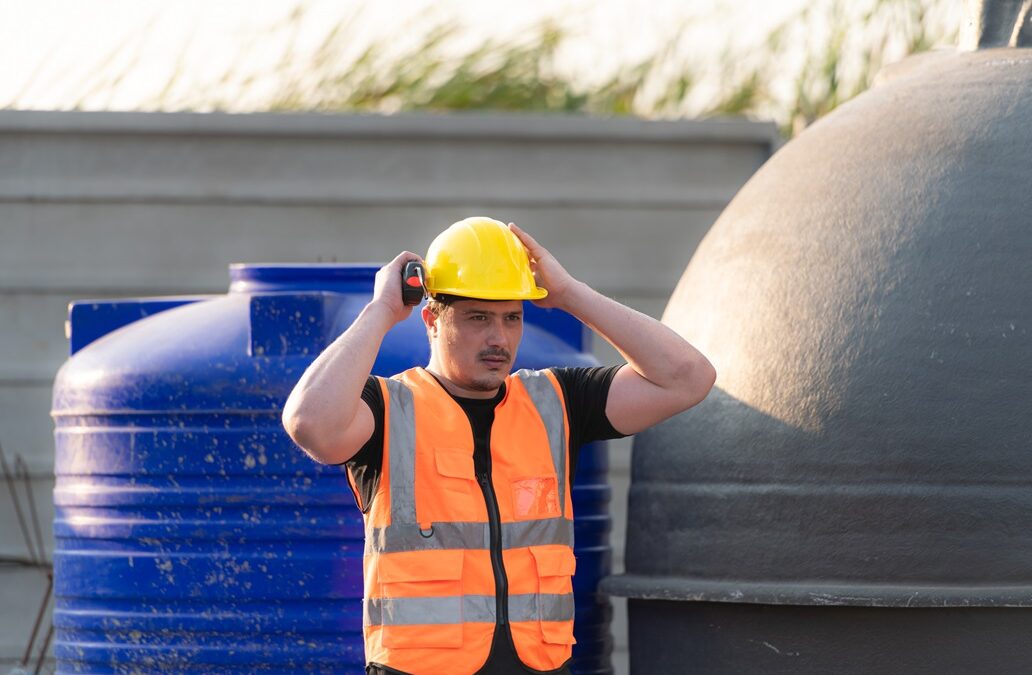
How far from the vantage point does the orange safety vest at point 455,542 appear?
3.48 meters

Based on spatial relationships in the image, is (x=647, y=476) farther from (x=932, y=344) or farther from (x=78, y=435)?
(x=78, y=435)

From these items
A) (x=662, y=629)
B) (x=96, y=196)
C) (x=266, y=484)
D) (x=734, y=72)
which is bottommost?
(x=662, y=629)

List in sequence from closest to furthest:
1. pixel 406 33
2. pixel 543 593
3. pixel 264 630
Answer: pixel 543 593, pixel 264 630, pixel 406 33

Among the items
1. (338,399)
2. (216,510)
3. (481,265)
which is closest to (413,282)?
(481,265)

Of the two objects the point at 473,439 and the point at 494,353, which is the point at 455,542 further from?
the point at 494,353

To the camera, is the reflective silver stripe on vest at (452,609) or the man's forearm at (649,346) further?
the man's forearm at (649,346)

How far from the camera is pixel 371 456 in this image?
3.60m

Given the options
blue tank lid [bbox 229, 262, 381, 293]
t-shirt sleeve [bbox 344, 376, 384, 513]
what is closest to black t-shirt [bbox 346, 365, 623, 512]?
t-shirt sleeve [bbox 344, 376, 384, 513]

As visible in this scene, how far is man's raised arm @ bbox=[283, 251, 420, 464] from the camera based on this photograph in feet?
11.2

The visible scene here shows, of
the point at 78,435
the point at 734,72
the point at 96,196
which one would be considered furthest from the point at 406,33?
the point at 78,435

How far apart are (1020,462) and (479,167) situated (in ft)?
11.5

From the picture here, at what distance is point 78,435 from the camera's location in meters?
4.48

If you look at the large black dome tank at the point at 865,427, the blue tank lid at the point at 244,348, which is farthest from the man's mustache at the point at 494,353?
the large black dome tank at the point at 865,427

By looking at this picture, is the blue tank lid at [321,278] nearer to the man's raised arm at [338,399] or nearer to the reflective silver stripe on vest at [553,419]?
the reflective silver stripe on vest at [553,419]
